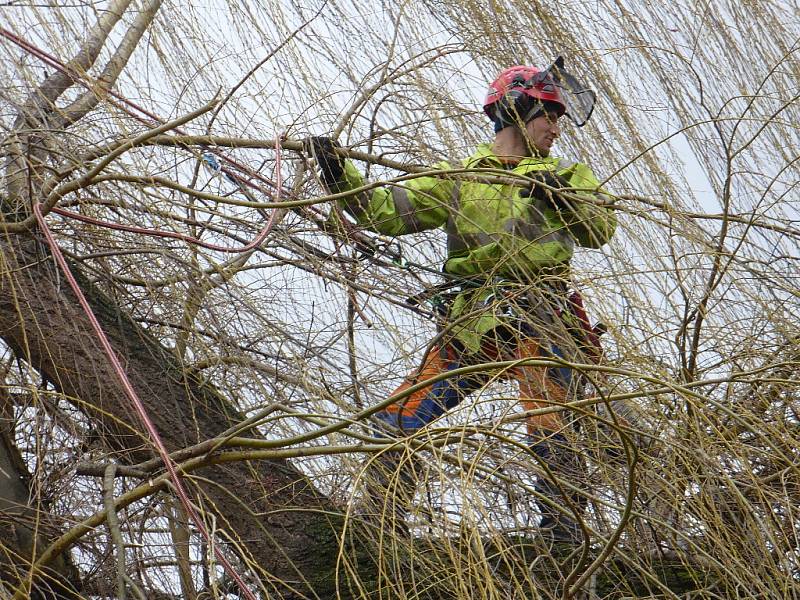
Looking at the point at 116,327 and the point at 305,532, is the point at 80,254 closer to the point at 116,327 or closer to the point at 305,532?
the point at 116,327

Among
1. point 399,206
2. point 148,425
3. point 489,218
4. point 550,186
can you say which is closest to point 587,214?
point 550,186

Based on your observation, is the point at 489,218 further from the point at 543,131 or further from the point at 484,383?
the point at 484,383

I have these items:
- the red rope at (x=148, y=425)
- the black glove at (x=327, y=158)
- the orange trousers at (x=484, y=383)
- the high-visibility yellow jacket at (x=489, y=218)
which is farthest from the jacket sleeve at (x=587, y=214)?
the red rope at (x=148, y=425)

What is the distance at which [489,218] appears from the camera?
2.71 metres

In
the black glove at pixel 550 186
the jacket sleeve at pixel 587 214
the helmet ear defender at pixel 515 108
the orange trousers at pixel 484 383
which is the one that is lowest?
the orange trousers at pixel 484 383

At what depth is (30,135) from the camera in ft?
8.13

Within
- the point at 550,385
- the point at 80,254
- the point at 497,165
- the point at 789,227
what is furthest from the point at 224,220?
the point at 789,227

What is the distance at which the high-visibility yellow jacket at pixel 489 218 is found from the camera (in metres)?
2.48

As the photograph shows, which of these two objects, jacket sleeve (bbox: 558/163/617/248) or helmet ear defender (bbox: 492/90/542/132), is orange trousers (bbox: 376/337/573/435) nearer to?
jacket sleeve (bbox: 558/163/617/248)

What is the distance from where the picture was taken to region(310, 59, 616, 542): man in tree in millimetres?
2373

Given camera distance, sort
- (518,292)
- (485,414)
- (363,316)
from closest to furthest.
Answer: (485,414), (518,292), (363,316)

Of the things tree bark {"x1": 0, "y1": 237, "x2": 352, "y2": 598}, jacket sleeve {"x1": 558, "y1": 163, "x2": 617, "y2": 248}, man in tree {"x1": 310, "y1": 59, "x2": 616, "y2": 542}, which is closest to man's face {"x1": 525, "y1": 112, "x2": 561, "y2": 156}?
man in tree {"x1": 310, "y1": 59, "x2": 616, "y2": 542}

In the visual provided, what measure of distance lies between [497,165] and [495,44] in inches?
11.8

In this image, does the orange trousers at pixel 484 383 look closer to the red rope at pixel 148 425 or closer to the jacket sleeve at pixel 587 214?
the jacket sleeve at pixel 587 214
